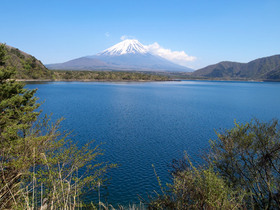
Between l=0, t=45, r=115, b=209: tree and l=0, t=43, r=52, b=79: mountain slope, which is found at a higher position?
l=0, t=43, r=52, b=79: mountain slope

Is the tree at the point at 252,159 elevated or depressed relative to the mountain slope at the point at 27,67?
depressed

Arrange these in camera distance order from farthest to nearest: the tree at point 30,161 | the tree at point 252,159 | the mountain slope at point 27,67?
the mountain slope at point 27,67, the tree at point 252,159, the tree at point 30,161

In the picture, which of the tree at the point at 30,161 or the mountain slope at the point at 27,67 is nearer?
the tree at the point at 30,161

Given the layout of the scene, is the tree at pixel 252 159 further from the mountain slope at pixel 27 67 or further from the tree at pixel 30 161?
the mountain slope at pixel 27 67

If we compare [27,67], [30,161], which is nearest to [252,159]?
[30,161]

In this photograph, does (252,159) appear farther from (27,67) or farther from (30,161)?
(27,67)

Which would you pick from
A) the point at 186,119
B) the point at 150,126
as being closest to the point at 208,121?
the point at 186,119

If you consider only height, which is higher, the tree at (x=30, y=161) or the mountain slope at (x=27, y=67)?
the mountain slope at (x=27, y=67)

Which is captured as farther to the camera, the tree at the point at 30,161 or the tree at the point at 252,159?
the tree at the point at 252,159

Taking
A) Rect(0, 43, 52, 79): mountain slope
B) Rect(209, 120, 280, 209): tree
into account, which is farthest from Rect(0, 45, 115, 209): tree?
Rect(0, 43, 52, 79): mountain slope

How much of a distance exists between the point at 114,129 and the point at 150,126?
660 cm

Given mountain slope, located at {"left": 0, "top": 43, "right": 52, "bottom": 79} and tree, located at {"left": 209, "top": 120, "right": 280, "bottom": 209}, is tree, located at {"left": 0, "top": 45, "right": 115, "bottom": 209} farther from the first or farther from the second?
mountain slope, located at {"left": 0, "top": 43, "right": 52, "bottom": 79}

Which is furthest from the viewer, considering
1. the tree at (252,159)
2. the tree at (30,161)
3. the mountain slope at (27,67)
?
the mountain slope at (27,67)

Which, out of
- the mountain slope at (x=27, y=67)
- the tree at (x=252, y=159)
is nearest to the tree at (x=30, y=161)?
the tree at (x=252, y=159)
